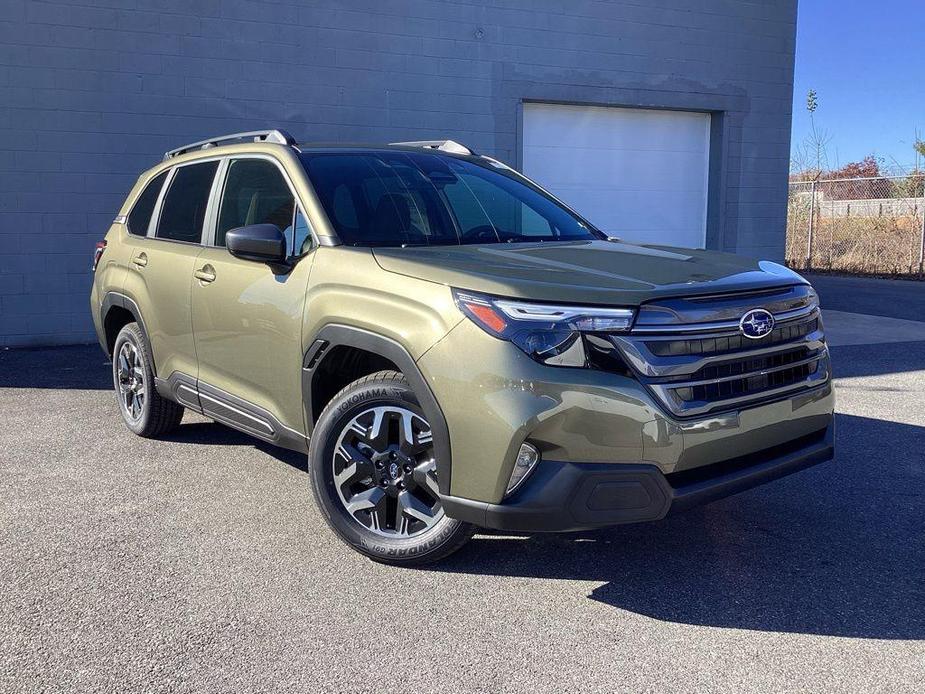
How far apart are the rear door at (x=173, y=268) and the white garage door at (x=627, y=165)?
6741 millimetres

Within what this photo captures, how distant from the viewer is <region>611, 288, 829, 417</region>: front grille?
316cm

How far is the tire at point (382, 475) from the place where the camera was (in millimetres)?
3543

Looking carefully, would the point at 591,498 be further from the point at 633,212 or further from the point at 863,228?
the point at 863,228

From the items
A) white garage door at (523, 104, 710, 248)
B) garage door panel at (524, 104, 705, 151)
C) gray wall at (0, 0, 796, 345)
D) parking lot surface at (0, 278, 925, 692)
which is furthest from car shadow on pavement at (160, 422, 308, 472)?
garage door panel at (524, 104, 705, 151)

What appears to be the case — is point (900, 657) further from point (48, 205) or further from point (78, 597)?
point (48, 205)

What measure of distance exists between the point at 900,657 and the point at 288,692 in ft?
6.56

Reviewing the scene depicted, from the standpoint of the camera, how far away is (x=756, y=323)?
3.43m

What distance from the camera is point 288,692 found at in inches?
109

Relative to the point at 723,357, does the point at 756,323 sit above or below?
above

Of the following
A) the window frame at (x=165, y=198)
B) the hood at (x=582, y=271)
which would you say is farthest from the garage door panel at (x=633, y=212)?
the hood at (x=582, y=271)

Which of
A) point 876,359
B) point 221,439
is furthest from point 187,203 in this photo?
point 876,359

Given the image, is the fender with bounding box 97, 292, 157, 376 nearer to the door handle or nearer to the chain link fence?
the door handle

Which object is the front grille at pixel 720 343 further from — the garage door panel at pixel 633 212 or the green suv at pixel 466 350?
the garage door panel at pixel 633 212

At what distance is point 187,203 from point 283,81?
5431 mm
